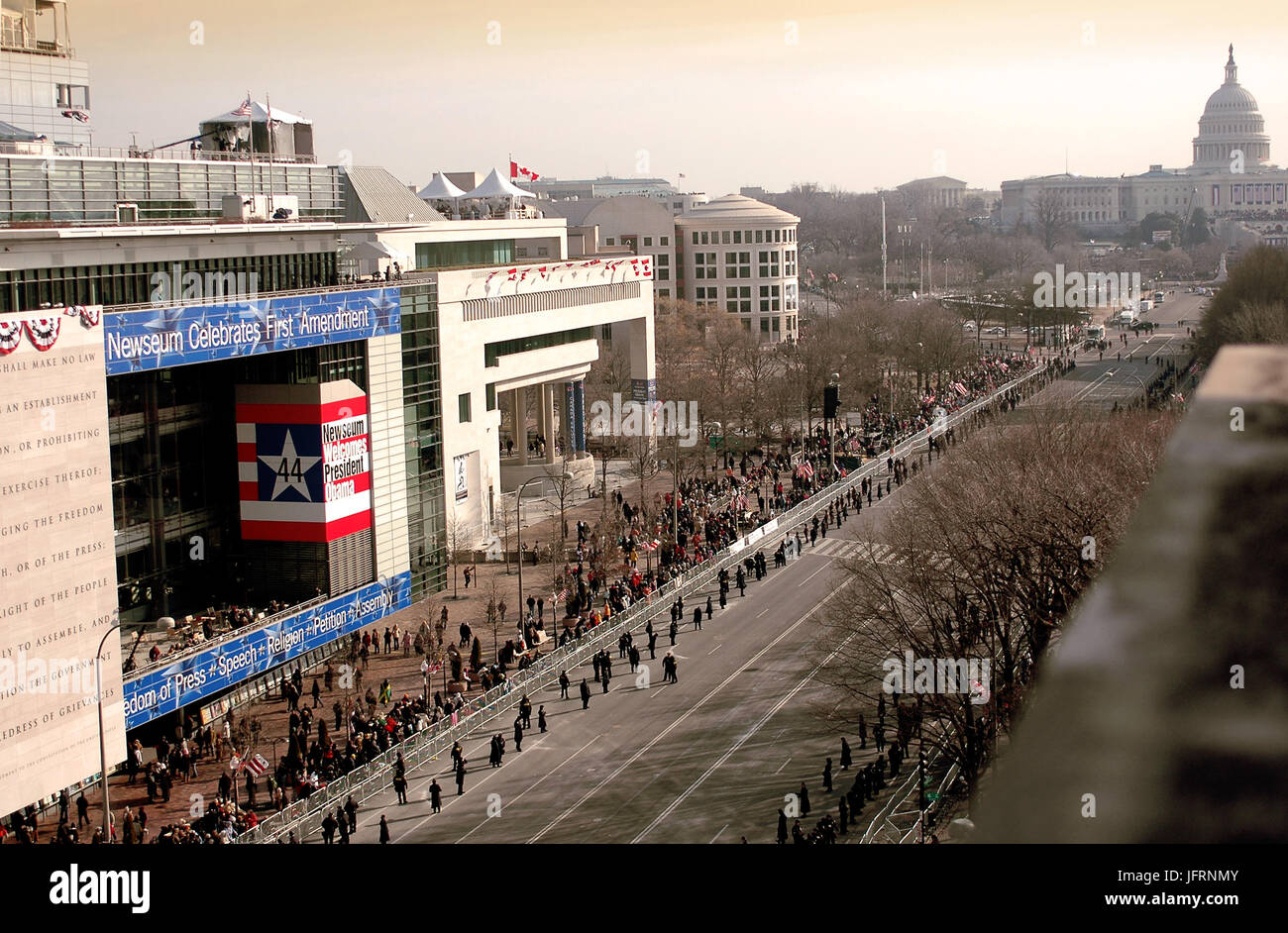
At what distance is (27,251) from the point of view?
1049 inches

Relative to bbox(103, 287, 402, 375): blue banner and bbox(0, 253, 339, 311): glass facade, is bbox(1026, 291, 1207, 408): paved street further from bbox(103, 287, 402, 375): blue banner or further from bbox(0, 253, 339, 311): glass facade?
bbox(0, 253, 339, 311): glass facade

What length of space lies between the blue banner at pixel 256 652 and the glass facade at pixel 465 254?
17163 mm

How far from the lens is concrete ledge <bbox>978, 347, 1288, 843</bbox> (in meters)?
1.67

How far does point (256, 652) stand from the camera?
30.7 m

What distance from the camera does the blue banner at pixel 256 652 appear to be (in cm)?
2720

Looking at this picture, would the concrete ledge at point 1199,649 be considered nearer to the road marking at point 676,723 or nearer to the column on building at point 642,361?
the road marking at point 676,723

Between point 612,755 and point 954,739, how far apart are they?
6406mm

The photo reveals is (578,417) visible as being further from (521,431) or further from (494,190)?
(494,190)

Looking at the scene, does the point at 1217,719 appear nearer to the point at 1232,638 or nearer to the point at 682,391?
the point at 1232,638

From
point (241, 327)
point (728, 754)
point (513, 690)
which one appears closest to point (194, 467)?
point (241, 327)

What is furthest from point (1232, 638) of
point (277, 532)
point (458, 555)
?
point (458, 555)

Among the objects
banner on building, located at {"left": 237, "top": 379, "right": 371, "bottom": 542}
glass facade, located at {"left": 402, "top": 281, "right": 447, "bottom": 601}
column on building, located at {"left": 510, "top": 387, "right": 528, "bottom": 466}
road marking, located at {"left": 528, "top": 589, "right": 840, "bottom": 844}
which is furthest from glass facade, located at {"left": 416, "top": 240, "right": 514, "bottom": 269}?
road marking, located at {"left": 528, "top": 589, "right": 840, "bottom": 844}

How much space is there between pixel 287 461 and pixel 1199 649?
110 feet

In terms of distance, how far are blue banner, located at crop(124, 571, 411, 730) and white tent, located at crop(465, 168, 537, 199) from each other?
27.9m
